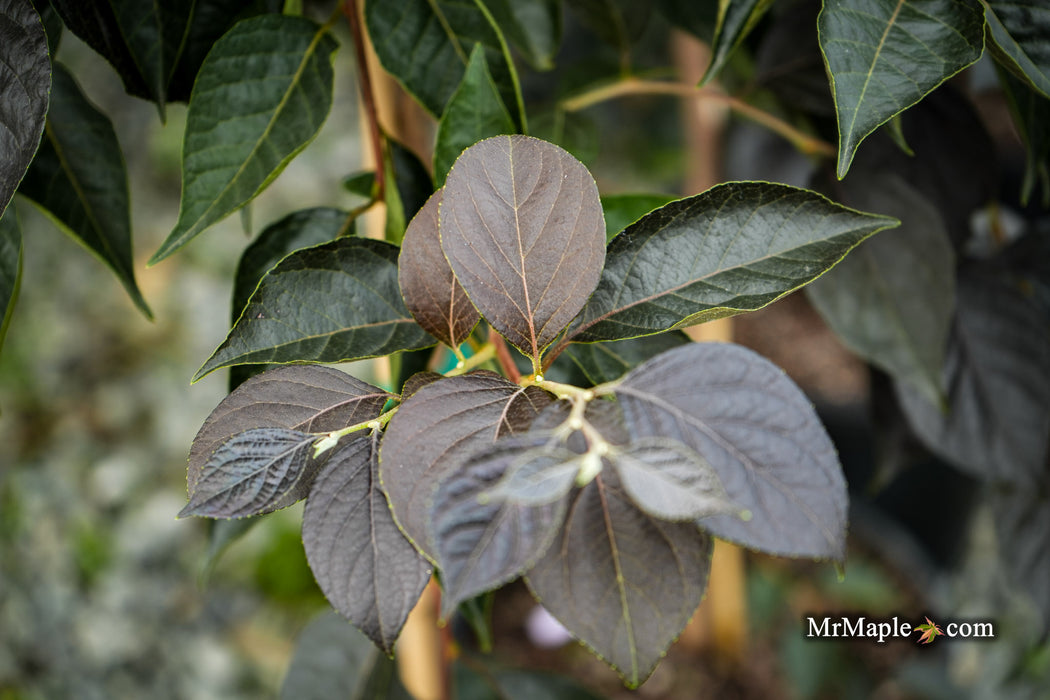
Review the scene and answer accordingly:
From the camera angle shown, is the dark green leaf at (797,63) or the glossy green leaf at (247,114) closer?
the glossy green leaf at (247,114)

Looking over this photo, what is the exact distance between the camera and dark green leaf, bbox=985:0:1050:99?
29cm

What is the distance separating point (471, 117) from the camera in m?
0.32

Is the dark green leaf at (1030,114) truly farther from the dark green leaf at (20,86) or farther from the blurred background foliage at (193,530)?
the blurred background foliage at (193,530)

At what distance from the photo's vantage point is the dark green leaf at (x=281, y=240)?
363 mm

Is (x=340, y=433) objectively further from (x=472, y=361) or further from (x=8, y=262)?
(x=8, y=262)

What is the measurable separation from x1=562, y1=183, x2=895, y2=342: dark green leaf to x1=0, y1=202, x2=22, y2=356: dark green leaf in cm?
23

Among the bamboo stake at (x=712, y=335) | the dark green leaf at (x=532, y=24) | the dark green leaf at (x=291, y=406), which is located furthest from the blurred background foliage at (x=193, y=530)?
the dark green leaf at (x=291, y=406)

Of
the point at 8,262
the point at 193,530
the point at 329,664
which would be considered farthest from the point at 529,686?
the point at 193,530

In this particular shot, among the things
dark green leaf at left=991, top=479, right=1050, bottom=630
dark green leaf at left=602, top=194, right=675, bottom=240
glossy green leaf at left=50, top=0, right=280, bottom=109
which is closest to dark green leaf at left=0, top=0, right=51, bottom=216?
glossy green leaf at left=50, top=0, right=280, bottom=109

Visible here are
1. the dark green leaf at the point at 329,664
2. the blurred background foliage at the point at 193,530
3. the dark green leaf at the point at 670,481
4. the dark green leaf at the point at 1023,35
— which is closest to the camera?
the dark green leaf at the point at 670,481

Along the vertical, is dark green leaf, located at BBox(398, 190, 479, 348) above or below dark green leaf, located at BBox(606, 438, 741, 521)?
above

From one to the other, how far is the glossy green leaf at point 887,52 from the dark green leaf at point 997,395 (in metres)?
0.29

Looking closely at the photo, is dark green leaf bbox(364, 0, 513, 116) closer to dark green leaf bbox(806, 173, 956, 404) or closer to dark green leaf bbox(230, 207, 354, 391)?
dark green leaf bbox(230, 207, 354, 391)

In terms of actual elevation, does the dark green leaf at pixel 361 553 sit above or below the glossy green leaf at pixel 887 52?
below
